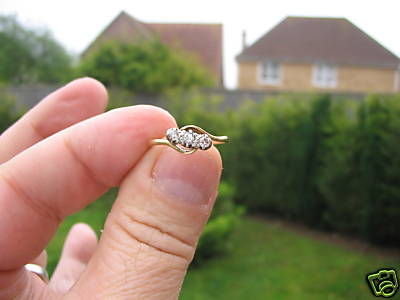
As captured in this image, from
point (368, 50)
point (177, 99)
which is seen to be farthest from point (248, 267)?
point (368, 50)

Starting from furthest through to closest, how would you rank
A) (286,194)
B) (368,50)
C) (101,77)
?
(368,50), (101,77), (286,194)

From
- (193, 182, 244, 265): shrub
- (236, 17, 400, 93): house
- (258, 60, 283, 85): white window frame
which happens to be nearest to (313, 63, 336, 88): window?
(236, 17, 400, 93): house

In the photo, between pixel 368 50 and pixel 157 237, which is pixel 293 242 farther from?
pixel 368 50

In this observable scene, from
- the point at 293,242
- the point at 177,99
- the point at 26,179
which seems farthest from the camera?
the point at 177,99

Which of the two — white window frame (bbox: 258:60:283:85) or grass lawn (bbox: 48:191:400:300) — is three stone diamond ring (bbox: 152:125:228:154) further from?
white window frame (bbox: 258:60:283:85)

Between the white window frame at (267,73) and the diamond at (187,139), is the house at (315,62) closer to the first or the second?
the white window frame at (267,73)

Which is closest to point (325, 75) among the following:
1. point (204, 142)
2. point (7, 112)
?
point (7, 112)
